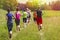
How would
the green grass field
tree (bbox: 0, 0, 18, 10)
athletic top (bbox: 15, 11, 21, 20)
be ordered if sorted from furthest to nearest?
1. athletic top (bbox: 15, 11, 21, 20)
2. tree (bbox: 0, 0, 18, 10)
3. the green grass field

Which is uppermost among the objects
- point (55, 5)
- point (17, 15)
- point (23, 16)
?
point (55, 5)

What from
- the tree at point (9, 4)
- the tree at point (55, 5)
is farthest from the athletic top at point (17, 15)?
the tree at point (55, 5)

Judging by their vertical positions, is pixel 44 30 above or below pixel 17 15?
below

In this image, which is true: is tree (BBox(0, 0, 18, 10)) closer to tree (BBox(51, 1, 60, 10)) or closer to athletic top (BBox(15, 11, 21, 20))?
athletic top (BBox(15, 11, 21, 20))

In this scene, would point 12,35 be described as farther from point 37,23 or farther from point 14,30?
point 37,23

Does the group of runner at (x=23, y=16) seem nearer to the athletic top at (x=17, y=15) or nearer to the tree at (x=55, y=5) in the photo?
the athletic top at (x=17, y=15)

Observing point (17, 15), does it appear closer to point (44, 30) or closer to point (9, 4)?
point (9, 4)

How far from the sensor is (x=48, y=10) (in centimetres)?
956

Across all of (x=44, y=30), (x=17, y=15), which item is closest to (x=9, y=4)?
(x=17, y=15)

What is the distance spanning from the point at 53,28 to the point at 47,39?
0.47 meters

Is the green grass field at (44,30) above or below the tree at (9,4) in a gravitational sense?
below

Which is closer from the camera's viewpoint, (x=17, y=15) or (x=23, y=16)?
(x=17, y=15)

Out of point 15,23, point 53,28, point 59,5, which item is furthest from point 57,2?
point 15,23

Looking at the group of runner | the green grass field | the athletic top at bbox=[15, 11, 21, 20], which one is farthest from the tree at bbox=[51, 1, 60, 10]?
the athletic top at bbox=[15, 11, 21, 20]
